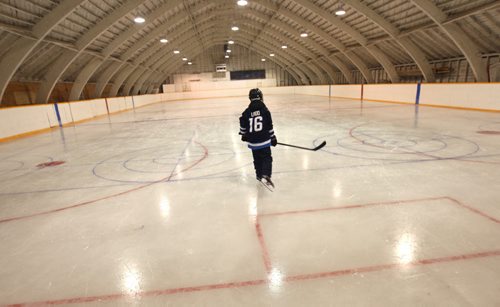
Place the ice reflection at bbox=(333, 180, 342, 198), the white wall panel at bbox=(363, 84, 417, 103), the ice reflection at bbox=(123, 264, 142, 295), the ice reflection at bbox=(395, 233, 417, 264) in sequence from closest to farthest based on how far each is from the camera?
the ice reflection at bbox=(123, 264, 142, 295)
the ice reflection at bbox=(395, 233, 417, 264)
the ice reflection at bbox=(333, 180, 342, 198)
the white wall panel at bbox=(363, 84, 417, 103)

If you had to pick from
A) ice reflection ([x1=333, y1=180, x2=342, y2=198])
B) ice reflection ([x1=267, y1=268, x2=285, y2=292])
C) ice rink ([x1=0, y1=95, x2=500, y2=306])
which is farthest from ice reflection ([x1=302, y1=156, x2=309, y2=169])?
ice reflection ([x1=267, y1=268, x2=285, y2=292])

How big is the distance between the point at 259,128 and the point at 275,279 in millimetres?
2613

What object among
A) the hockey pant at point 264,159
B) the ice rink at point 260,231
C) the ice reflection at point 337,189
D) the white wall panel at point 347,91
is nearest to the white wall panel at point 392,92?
the white wall panel at point 347,91

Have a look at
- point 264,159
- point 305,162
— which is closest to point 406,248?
point 264,159

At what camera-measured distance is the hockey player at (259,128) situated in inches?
186

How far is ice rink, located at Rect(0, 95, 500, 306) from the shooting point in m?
2.63

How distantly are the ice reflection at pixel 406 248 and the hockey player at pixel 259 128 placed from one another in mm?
2257

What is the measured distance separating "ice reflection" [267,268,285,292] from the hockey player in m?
2.28

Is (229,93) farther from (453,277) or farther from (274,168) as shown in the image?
(453,277)

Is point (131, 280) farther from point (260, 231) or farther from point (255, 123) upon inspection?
point (255, 123)

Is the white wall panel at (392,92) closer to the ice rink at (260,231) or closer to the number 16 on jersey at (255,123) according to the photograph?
the ice rink at (260,231)

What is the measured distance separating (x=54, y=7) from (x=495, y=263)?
1923 centimetres

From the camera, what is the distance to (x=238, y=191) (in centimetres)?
511

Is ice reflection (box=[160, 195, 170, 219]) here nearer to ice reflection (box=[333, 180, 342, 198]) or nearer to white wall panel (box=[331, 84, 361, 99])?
ice reflection (box=[333, 180, 342, 198])
